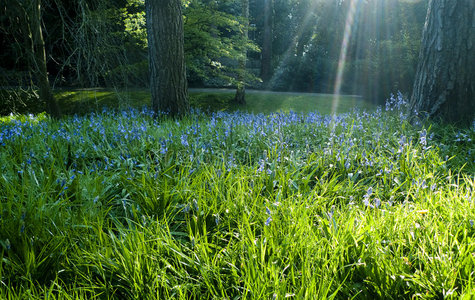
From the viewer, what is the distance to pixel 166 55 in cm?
694

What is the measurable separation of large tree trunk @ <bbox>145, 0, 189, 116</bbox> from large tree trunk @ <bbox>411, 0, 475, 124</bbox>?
171 inches

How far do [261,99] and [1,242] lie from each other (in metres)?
14.8

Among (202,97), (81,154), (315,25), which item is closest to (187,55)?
(202,97)

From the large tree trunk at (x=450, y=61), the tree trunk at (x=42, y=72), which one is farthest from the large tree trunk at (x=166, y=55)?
the large tree trunk at (x=450, y=61)

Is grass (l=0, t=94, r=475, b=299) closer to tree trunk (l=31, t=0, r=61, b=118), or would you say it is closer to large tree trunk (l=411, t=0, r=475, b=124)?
large tree trunk (l=411, t=0, r=475, b=124)

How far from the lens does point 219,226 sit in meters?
2.41

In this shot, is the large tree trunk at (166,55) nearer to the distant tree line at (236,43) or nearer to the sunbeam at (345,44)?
the distant tree line at (236,43)

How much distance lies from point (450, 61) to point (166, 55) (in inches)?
190

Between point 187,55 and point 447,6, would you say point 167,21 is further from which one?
point 187,55

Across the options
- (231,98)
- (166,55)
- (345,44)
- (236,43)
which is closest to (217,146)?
(166,55)

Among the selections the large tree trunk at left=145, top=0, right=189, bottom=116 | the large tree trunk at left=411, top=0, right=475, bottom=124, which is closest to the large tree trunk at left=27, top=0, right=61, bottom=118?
the large tree trunk at left=145, top=0, right=189, bottom=116

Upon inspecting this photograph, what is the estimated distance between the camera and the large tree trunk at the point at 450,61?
16.3ft

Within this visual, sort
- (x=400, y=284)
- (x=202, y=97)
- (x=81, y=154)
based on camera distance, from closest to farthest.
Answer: (x=400, y=284) < (x=81, y=154) < (x=202, y=97)

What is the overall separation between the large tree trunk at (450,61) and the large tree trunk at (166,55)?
14.2 feet
